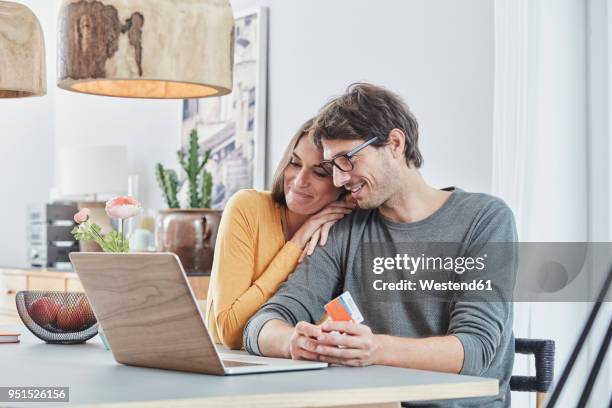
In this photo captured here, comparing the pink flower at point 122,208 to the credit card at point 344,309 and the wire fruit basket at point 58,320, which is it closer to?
the wire fruit basket at point 58,320

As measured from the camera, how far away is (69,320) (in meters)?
2.10

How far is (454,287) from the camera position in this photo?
84.7 inches

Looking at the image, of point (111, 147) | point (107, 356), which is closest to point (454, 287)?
point (107, 356)

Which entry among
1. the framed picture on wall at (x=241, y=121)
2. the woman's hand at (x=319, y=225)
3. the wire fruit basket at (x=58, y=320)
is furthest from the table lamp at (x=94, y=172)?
the wire fruit basket at (x=58, y=320)

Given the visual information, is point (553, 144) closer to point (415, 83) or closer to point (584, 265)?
point (584, 265)

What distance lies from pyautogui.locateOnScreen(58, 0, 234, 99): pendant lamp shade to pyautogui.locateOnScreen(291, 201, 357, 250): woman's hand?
70 centimetres

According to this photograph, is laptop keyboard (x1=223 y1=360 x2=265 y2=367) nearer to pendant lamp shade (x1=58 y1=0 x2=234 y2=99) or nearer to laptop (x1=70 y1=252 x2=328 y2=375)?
laptop (x1=70 y1=252 x2=328 y2=375)

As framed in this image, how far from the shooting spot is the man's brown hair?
88.0 inches

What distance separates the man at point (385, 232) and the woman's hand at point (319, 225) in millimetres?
21

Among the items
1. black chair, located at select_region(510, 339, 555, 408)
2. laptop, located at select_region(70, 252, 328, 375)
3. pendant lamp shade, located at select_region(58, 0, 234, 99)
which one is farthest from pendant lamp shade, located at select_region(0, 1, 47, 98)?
black chair, located at select_region(510, 339, 555, 408)

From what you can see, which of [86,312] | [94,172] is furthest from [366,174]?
[94,172]

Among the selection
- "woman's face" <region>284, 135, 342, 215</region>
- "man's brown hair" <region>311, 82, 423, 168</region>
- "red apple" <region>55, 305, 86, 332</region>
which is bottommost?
"red apple" <region>55, 305, 86, 332</region>

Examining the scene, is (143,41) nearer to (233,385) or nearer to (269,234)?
(233,385)

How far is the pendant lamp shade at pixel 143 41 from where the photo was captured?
1.59 meters
